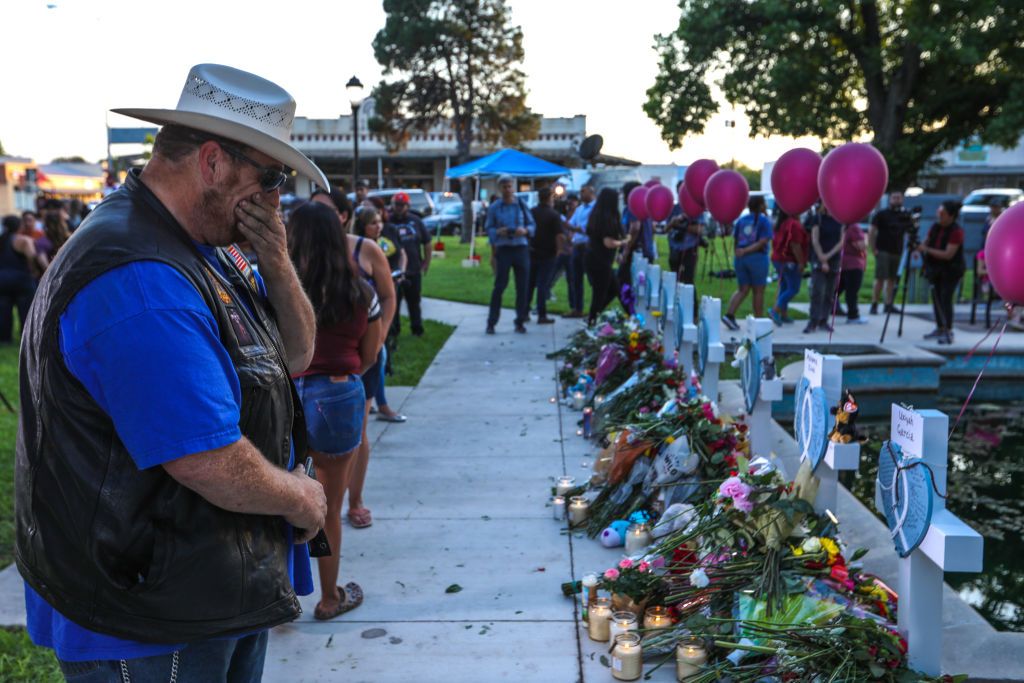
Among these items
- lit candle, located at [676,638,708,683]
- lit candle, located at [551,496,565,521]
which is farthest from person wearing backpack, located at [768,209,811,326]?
lit candle, located at [676,638,708,683]

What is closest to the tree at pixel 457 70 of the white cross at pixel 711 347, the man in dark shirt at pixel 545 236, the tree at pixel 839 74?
the tree at pixel 839 74

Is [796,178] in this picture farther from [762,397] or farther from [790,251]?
[790,251]

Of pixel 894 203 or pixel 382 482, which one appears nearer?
pixel 382 482

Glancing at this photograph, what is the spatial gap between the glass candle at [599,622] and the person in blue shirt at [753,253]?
323 inches

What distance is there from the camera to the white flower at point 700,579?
11.5 feet

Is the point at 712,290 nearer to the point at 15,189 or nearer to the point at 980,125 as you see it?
the point at 980,125

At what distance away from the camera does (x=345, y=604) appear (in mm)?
3979

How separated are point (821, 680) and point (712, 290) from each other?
13.4 meters

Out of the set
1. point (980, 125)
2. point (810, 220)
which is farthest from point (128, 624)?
point (980, 125)

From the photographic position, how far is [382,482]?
5871 millimetres

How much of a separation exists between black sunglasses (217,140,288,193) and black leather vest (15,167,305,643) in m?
0.19

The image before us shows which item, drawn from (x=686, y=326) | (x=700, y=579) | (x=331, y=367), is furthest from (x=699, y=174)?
(x=700, y=579)

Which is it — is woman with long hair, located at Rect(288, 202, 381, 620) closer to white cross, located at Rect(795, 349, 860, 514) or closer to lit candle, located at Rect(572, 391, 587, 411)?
white cross, located at Rect(795, 349, 860, 514)

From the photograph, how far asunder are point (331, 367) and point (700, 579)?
5.93 ft
